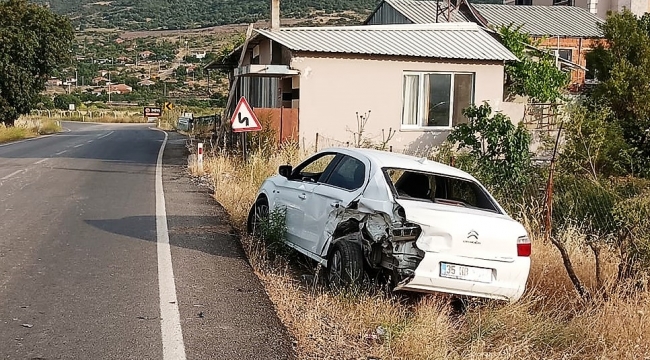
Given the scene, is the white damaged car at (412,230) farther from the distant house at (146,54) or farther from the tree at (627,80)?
the distant house at (146,54)

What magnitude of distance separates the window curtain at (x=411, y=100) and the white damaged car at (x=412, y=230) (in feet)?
38.5

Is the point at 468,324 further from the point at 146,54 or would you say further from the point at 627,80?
the point at 146,54

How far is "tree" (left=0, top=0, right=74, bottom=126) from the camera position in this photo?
41.0 m

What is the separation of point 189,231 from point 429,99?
435 inches

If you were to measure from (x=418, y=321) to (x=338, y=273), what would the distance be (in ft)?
4.59

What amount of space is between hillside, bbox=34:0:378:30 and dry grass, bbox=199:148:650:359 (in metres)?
102

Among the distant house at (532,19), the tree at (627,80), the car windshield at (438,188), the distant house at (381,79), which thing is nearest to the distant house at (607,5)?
the distant house at (532,19)

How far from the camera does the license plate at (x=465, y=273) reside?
282 inches

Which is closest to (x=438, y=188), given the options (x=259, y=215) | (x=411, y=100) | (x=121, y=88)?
(x=259, y=215)

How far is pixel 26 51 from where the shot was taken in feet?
137

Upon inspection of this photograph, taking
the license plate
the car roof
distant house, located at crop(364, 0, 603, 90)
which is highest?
distant house, located at crop(364, 0, 603, 90)

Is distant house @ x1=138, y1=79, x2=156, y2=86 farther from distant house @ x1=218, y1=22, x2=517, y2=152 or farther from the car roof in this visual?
the car roof

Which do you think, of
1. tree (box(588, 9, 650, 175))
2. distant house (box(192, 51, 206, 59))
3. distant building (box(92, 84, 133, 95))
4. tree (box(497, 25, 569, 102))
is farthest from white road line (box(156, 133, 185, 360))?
distant building (box(92, 84, 133, 95))

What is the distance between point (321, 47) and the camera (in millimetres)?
19094
